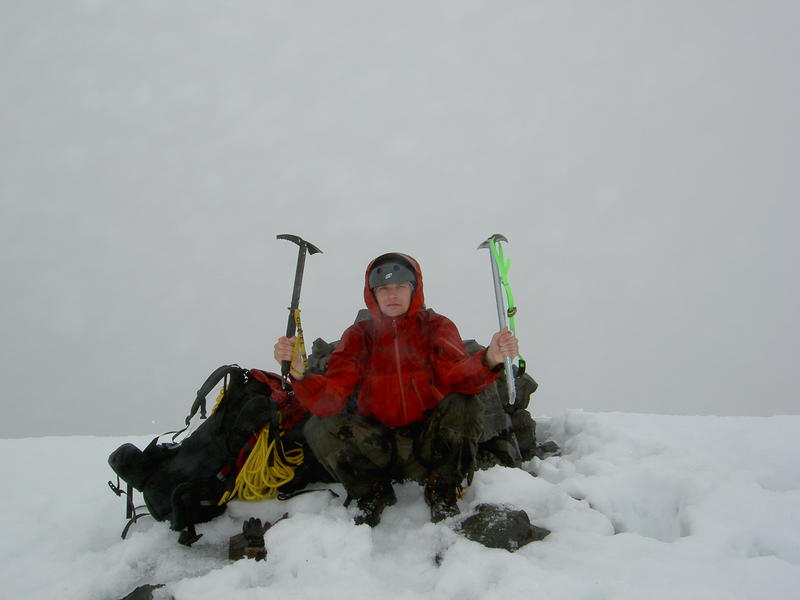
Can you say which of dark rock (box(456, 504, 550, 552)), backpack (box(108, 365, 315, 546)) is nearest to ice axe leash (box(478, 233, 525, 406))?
dark rock (box(456, 504, 550, 552))

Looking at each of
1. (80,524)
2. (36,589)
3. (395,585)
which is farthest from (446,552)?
(80,524)

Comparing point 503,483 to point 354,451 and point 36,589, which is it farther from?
point 36,589

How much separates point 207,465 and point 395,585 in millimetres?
2010

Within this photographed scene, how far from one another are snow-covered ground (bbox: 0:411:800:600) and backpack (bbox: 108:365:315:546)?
168mm

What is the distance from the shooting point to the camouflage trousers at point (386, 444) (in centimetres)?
357

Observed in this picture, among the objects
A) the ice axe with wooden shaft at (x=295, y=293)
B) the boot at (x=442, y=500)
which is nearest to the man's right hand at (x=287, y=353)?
the ice axe with wooden shaft at (x=295, y=293)

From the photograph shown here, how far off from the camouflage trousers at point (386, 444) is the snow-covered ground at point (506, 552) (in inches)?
10.5

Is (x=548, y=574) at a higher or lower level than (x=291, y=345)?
lower

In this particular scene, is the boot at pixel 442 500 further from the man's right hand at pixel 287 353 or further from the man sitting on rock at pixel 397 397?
the man's right hand at pixel 287 353

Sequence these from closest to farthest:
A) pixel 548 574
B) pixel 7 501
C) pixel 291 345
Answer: pixel 548 574, pixel 291 345, pixel 7 501

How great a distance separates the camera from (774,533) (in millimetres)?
2795

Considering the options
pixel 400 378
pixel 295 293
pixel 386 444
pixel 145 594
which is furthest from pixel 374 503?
pixel 295 293

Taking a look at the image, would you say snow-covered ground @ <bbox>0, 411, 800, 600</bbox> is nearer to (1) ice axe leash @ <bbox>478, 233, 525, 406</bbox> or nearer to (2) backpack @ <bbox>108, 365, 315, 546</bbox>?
(2) backpack @ <bbox>108, 365, 315, 546</bbox>

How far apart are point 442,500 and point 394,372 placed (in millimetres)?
1044
